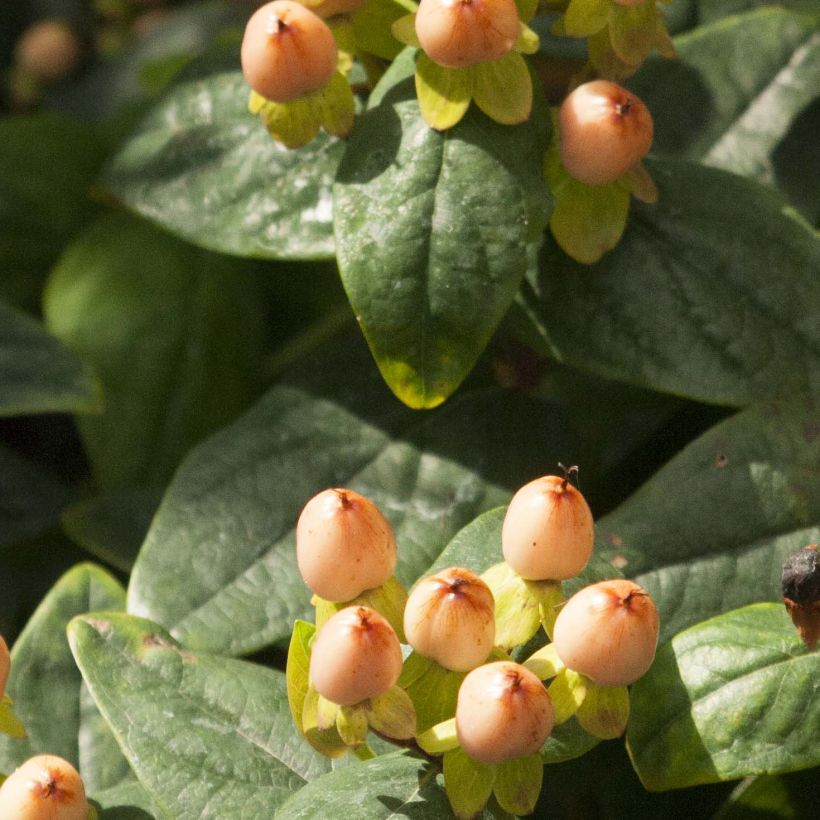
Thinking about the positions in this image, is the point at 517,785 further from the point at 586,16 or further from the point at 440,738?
the point at 586,16

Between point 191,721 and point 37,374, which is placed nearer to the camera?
point 191,721

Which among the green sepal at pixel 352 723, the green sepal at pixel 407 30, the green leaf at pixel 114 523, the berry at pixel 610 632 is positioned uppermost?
the green sepal at pixel 407 30

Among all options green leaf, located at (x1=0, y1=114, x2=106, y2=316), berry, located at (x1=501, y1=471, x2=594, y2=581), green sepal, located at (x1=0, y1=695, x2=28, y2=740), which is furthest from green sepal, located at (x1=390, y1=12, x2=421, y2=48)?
green leaf, located at (x1=0, y1=114, x2=106, y2=316)

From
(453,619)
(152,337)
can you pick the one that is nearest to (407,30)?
(453,619)

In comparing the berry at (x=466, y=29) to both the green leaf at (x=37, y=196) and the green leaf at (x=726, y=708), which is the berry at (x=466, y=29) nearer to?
the green leaf at (x=726, y=708)

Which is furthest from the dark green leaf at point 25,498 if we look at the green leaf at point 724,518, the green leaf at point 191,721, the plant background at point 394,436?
the green leaf at point 724,518

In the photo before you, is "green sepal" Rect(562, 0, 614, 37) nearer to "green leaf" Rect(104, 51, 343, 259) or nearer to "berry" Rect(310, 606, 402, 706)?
"green leaf" Rect(104, 51, 343, 259)

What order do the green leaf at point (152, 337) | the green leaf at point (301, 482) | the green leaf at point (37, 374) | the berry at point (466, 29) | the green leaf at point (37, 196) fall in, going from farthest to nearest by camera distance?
the green leaf at point (37, 196) < the green leaf at point (152, 337) < the green leaf at point (37, 374) < the green leaf at point (301, 482) < the berry at point (466, 29)

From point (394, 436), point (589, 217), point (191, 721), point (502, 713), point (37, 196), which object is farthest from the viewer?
point (37, 196)
